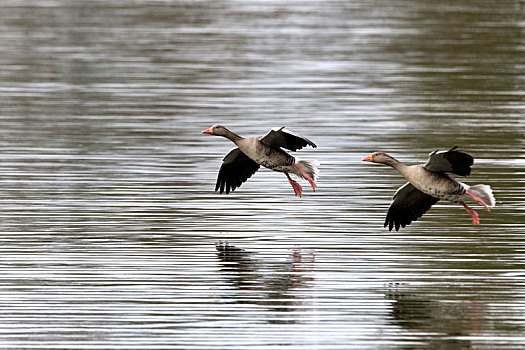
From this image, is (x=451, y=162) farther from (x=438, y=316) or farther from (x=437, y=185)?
(x=438, y=316)

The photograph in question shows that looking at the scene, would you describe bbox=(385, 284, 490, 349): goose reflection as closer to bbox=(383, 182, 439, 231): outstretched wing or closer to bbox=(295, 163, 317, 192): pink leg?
bbox=(383, 182, 439, 231): outstretched wing

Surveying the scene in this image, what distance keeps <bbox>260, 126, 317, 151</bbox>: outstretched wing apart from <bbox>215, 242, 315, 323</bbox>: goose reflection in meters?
1.50

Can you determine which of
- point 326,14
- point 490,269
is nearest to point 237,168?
point 490,269

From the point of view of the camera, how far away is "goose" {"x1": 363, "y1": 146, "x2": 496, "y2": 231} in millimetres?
14016

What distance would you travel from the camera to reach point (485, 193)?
14.5m

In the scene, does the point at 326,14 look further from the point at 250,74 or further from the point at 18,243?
the point at 18,243

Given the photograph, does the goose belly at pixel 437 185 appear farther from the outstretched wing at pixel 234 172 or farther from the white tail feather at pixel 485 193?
the outstretched wing at pixel 234 172

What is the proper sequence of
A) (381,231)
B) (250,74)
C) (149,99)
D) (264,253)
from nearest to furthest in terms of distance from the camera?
1. (264,253)
2. (381,231)
3. (149,99)
4. (250,74)

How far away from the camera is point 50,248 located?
47.7ft

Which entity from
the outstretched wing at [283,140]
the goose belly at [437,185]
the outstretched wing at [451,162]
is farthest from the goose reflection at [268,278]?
the outstretched wing at [451,162]

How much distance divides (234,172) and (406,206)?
2898mm

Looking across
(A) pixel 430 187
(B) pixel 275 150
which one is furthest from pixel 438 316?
(B) pixel 275 150

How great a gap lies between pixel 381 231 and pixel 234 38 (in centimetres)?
2959

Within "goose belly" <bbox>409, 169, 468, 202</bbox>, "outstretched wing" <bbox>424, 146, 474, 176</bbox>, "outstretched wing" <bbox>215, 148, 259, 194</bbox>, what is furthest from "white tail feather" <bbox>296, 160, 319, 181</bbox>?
"outstretched wing" <bbox>424, 146, 474, 176</bbox>
